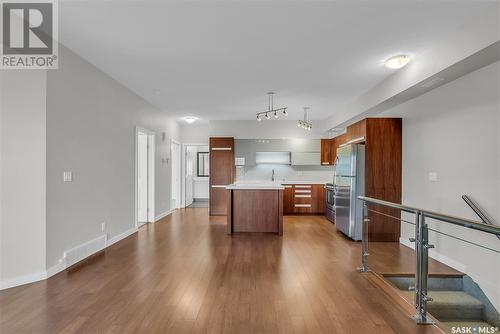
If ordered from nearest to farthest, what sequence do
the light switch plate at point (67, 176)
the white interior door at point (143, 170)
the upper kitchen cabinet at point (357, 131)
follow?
the light switch plate at point (67, 176), the upper kitchen cabinet at point (357, 131), the white interior door at point (143, 170)

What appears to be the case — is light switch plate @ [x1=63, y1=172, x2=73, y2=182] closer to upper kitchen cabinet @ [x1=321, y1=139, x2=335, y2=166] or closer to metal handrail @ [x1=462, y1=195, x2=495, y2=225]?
metal handrail @ [x1=462, y1=195, x2=495, y2=225]

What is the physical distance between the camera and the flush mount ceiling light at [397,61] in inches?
133

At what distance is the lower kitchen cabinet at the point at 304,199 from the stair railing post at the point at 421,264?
5073mm

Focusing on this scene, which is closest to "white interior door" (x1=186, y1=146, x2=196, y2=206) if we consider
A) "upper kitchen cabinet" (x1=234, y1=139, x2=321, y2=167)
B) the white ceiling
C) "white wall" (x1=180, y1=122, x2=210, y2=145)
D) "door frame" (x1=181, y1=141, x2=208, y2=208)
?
"door frame" (x1=181, y1=141, x2=208, y2=208)

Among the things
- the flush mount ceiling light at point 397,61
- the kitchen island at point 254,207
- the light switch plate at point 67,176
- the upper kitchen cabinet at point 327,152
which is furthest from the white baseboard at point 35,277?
the upper kitchen cabinet at point 327,152

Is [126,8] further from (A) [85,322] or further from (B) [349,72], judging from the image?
(B) [349,72]

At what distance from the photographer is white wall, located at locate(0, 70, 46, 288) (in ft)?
9.13

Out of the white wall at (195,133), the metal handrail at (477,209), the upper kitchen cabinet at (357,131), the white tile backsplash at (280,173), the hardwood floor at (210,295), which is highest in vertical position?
the white wall at (195,133)

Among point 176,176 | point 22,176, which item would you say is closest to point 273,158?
point 176,176

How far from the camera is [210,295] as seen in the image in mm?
2652

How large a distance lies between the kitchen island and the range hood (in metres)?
2.48

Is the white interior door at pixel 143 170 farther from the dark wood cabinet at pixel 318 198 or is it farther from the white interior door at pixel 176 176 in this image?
the dark wood cabinet at pixel 318 198

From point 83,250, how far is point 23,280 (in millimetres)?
799

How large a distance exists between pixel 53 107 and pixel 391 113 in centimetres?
520
